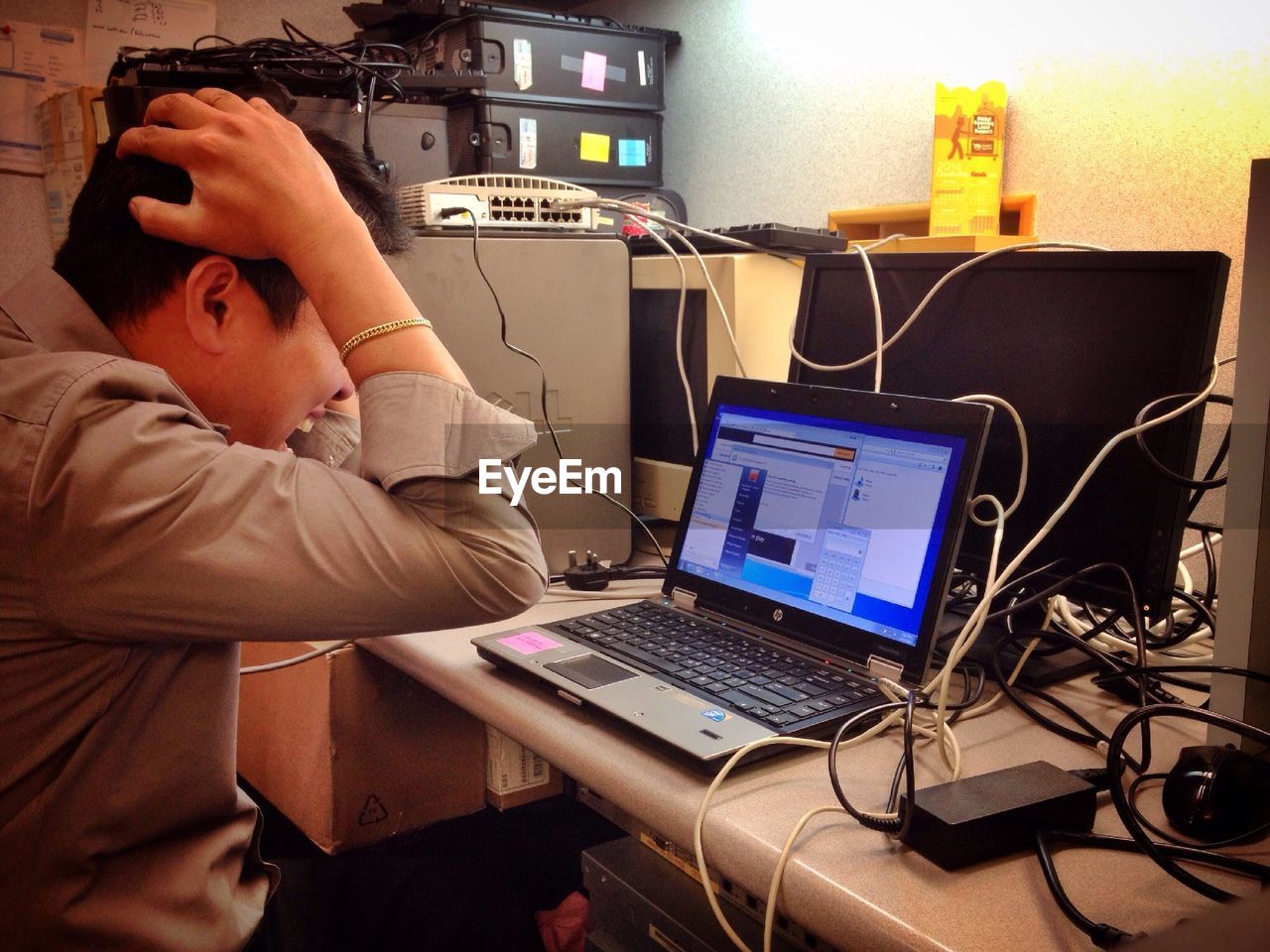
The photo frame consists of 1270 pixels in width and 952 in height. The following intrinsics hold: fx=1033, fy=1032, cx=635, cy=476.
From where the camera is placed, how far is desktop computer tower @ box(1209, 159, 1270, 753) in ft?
2.14

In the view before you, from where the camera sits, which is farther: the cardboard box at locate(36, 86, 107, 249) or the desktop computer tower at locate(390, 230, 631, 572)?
the cardboard box at locate(36, 86, 107, 249)

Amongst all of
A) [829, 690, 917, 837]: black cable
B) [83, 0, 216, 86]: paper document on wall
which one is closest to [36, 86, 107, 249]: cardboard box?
[83, 0, 216, 86]: paper document on wall

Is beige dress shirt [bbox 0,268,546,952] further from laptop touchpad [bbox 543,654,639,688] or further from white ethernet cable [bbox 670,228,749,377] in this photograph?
white ethernet cable [bbox 670,228,749,377]

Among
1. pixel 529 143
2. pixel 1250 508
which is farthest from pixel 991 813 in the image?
pixel 529 143

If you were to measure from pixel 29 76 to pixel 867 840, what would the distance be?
8.61 ft

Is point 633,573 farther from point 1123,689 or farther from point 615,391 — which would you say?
point 1123,689

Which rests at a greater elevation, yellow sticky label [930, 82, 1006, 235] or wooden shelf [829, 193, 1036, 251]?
yellow sticky label [930, 82, 1006, 235]

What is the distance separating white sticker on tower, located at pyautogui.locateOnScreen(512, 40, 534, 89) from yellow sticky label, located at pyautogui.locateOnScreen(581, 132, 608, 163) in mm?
169

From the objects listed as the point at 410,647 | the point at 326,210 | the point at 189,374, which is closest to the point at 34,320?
the point at 189,374

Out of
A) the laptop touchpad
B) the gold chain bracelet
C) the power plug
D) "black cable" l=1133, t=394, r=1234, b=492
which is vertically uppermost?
the gold chain bracelet

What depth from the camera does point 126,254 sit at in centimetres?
73

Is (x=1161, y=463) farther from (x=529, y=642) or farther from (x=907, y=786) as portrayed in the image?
(x=529, y=642)

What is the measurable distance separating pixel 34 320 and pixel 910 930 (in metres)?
0.67

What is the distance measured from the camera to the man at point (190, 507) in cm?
61
